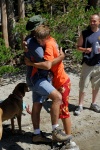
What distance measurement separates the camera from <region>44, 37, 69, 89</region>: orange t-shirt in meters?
4.15

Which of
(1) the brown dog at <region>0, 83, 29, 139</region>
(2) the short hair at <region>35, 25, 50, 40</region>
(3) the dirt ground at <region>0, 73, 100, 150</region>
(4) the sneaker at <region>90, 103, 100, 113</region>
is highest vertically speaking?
(2) the short hair at <region>35, 25, 50, 40</region>

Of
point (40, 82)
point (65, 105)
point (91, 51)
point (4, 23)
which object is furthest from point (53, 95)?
point (4, 23)

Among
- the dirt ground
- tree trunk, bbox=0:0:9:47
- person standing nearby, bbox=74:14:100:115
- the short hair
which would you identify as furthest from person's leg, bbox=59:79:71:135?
tree trunk, bbox=0:0:9:47

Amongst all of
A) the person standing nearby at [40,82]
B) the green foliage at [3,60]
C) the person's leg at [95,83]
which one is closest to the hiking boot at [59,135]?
the person standing nearby at [40,82]

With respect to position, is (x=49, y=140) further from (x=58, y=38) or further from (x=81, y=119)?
(x=58, y=38)

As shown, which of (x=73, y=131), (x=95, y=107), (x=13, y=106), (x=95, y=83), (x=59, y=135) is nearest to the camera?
(x=59, y=135)

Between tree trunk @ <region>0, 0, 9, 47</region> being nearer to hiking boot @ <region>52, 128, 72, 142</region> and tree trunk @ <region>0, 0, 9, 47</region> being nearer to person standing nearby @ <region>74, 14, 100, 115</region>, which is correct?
person standing nearby @ <region>74, 14, 100, 115</region>

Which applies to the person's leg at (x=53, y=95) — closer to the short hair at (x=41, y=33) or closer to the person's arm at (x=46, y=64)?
the person's arm at (x=46, y=64)

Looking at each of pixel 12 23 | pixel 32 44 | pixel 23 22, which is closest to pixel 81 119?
pixel 32 44

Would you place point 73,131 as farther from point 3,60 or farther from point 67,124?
point 3,60

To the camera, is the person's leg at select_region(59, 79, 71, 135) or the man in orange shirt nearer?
the man in orange shirt

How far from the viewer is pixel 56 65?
14.2 ft

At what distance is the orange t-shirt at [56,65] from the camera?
415cm

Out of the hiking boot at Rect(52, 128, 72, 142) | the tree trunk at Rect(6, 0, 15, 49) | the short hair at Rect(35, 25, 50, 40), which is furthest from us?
the tree trunk at Rect(6, 0, 15, 49)
